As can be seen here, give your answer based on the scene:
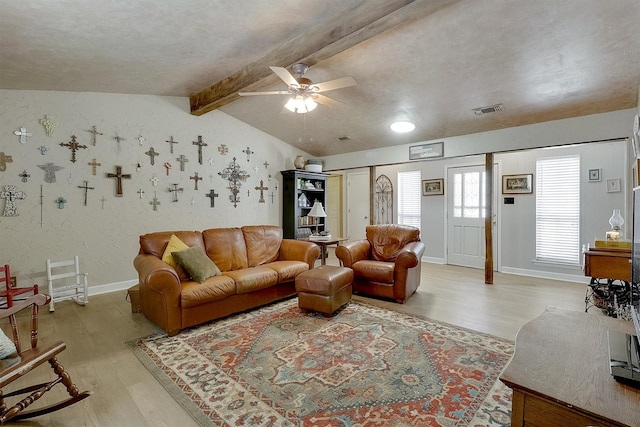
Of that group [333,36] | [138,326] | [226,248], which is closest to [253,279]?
[226,248]

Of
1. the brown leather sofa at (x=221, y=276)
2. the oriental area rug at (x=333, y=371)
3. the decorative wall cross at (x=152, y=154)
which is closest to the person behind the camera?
the oriental area rug at (x=333, y=371)

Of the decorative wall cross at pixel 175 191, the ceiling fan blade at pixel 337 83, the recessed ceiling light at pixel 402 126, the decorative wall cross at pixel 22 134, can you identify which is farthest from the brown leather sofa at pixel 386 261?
the decorative wall cross at pixel 22 134

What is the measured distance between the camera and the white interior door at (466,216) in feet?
18.3

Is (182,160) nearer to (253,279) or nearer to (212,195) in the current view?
(212,195)

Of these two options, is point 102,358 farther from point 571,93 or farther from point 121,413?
point 571,93

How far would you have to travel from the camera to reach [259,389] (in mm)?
1970

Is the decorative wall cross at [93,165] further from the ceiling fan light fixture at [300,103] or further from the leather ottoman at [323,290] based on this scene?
the leather ottoman at [323,290]

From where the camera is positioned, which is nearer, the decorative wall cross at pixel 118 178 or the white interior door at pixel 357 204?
the decorative wall cross at pixel 118 178

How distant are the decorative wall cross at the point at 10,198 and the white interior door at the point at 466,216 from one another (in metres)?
6.39

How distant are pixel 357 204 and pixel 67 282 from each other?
5470 mm

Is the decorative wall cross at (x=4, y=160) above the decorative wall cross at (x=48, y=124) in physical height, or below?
below

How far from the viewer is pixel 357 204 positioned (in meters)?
7.42

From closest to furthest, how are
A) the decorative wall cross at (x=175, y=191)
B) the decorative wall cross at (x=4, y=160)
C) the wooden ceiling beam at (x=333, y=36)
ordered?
the wooden ceiling beam at (x=333, y=36)
the decorative wall cross at (x=4, y=160)
the decorative wall cross at (x=175, y=191)

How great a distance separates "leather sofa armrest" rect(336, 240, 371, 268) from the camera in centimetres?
400
